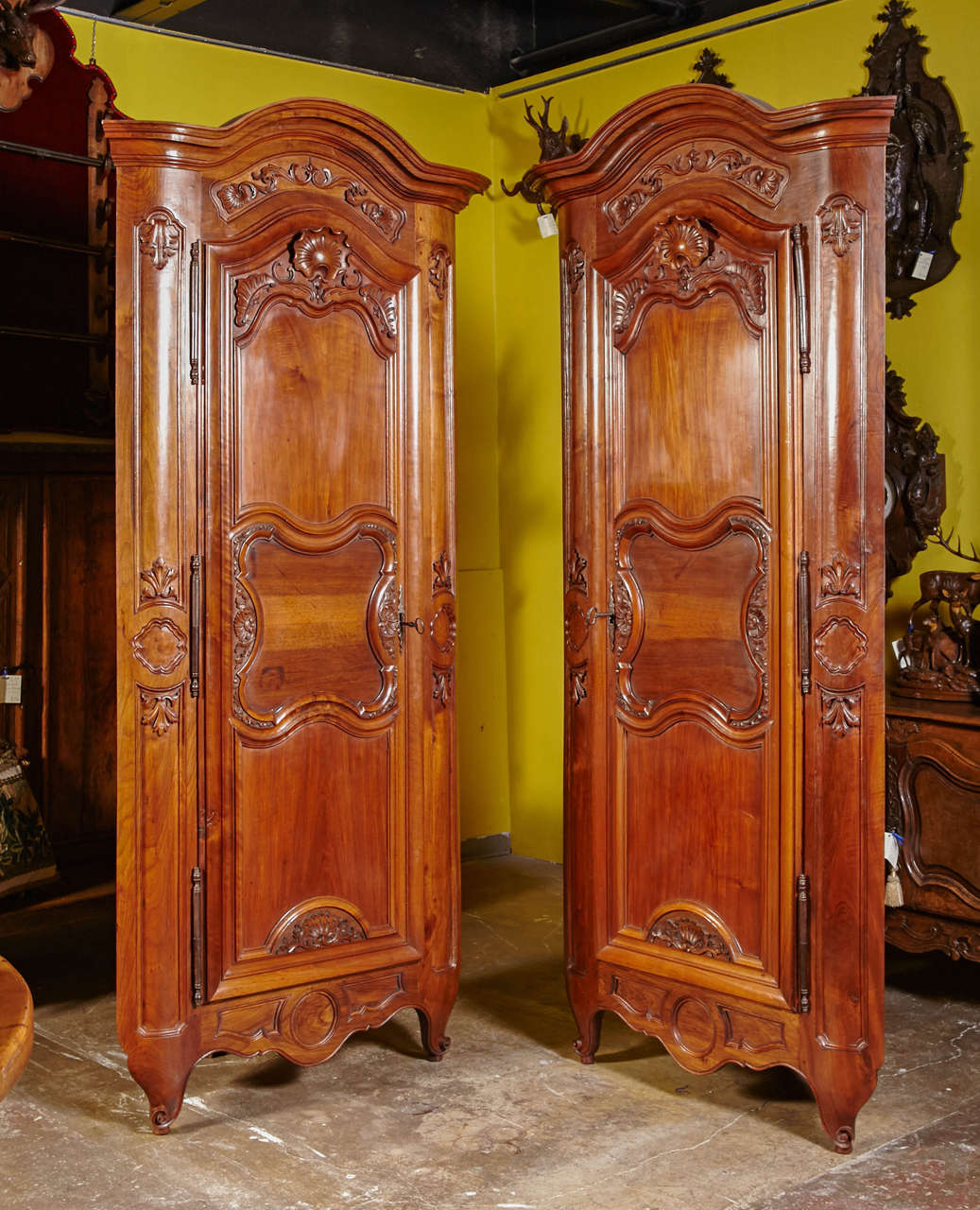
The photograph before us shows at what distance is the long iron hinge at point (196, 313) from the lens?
3230 millimetres

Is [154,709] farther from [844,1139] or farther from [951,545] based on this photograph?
[951,545]

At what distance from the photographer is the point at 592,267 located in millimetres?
3531

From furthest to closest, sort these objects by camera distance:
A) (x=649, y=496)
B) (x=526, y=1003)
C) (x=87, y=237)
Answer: (x=87, y=237), (x=526, y=1003), (x=649, y=496)

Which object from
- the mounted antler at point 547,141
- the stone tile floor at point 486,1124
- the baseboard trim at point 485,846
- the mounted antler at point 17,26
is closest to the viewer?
the stone tile floor at point 486,1124

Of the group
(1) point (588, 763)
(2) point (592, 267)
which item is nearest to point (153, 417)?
(2) point (592, 267)

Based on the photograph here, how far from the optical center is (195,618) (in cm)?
326

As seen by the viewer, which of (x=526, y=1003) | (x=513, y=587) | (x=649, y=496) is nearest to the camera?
(x=649, y=496)

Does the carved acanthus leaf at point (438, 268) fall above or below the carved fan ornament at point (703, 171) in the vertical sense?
below

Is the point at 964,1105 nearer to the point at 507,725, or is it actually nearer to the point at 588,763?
the point at 588,763

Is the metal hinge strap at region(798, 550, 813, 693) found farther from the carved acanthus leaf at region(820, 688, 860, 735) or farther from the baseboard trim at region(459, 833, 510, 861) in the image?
the baseboard trim at region(459, 833, 510, 861)

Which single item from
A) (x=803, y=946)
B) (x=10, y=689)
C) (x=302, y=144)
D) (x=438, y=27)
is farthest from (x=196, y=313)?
(x=438, y=27)

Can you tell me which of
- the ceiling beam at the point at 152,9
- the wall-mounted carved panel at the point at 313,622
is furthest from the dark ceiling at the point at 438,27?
the wall-mounted carved panel at the point at 313,622

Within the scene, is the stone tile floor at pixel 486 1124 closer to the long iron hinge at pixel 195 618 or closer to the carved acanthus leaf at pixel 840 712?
the carved acanthus leaf at pixel 840 712

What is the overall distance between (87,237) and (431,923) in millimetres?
2538
